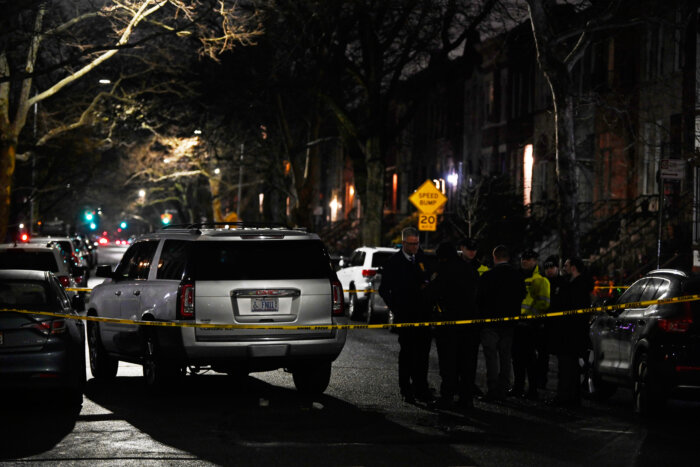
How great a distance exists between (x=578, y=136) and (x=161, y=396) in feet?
80.3

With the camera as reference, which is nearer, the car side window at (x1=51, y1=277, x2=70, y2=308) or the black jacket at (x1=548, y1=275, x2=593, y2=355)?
the car side window at (x1=51, y1=277, x2=70, y2=308)

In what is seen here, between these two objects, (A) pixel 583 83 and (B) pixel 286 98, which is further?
(B) pixel 286 98

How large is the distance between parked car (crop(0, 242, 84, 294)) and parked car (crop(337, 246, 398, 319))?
663 centimetres

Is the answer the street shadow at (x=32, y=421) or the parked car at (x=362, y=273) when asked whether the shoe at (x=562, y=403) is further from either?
the parked car at (x=362, y=273)

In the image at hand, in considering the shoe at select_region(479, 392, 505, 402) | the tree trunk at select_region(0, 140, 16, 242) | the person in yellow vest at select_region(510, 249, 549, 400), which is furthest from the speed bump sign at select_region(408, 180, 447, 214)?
the shoe at select_region(479, 392, 505, 402)

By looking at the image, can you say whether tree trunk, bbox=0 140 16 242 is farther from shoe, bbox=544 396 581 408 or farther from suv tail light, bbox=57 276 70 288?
shoe, bbox=544 396 581 408

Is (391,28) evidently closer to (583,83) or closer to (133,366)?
(583,83)

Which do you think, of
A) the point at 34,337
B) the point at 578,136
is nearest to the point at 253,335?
the point at 34,337

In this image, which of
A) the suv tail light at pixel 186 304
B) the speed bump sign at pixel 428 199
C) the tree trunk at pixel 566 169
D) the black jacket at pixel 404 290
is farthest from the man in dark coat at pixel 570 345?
the speed bump sign at pixel 428 199

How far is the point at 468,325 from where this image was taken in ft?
42.0

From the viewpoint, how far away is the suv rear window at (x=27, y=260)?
2139 centimetres

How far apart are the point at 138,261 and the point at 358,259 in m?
13.6

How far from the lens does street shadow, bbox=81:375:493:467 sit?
951cm

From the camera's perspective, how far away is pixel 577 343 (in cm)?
1303
